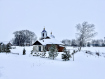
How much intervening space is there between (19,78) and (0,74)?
1380 mm

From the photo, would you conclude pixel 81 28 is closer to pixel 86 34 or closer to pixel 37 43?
pixel 86 34

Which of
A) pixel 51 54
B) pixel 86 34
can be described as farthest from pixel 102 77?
pixel 86 34

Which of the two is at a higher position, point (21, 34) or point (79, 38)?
point (21, 34)

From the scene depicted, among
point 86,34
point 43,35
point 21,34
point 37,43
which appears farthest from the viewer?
point 21,34

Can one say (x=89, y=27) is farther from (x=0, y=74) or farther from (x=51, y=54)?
(x=0, y=74)

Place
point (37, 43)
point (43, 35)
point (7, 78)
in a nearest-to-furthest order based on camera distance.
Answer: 1. point (7, 78)
2. point (37, 43)
3. point (43, 35)

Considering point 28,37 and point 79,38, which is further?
point 28,37

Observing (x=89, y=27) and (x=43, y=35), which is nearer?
(x=89, y=27)

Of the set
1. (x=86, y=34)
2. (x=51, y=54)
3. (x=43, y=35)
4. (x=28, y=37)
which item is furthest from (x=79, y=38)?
(x=28, y=37)

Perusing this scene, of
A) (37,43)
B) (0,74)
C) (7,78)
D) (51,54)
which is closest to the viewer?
(7,78)

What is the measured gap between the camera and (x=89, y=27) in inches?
1342

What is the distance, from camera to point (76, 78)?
636 centimetres

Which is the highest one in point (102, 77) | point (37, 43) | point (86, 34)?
point (86, 34)

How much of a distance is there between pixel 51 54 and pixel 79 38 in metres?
22.8
